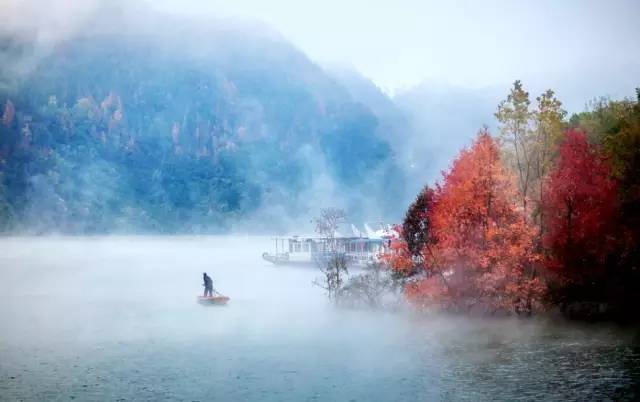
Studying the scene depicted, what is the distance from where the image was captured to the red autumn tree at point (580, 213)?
41656 mm

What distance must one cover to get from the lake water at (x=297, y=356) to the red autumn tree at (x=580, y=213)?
421 centimetres

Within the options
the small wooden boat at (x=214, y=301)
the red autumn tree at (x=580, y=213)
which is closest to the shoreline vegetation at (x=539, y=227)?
the red autumn tree at (x=580, y=213)

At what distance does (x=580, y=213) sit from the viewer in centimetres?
4228

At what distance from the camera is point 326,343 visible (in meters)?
40.7

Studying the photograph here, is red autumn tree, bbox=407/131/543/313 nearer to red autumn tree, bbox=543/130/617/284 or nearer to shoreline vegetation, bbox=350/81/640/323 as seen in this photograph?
shoreline vegetation, bbox=350/81/640/323

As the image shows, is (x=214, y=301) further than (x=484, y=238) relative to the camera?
Yes

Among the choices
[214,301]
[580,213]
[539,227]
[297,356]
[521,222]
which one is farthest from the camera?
[214,301]

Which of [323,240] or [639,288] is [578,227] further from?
[323,240]

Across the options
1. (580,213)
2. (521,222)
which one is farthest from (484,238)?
(580,213)

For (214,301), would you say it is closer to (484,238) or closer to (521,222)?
(484,238)

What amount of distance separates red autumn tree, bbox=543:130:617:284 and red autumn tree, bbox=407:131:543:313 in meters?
1.77

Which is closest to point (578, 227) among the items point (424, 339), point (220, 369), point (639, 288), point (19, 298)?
point (639, 288)

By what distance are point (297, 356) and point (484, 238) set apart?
15.6m

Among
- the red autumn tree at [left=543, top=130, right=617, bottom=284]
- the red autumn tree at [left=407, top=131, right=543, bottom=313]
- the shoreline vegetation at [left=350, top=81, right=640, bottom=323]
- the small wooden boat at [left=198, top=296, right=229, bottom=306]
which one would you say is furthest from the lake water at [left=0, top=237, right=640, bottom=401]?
the red autumn tree at [left=543, top=130, right=617, bottom=284]
